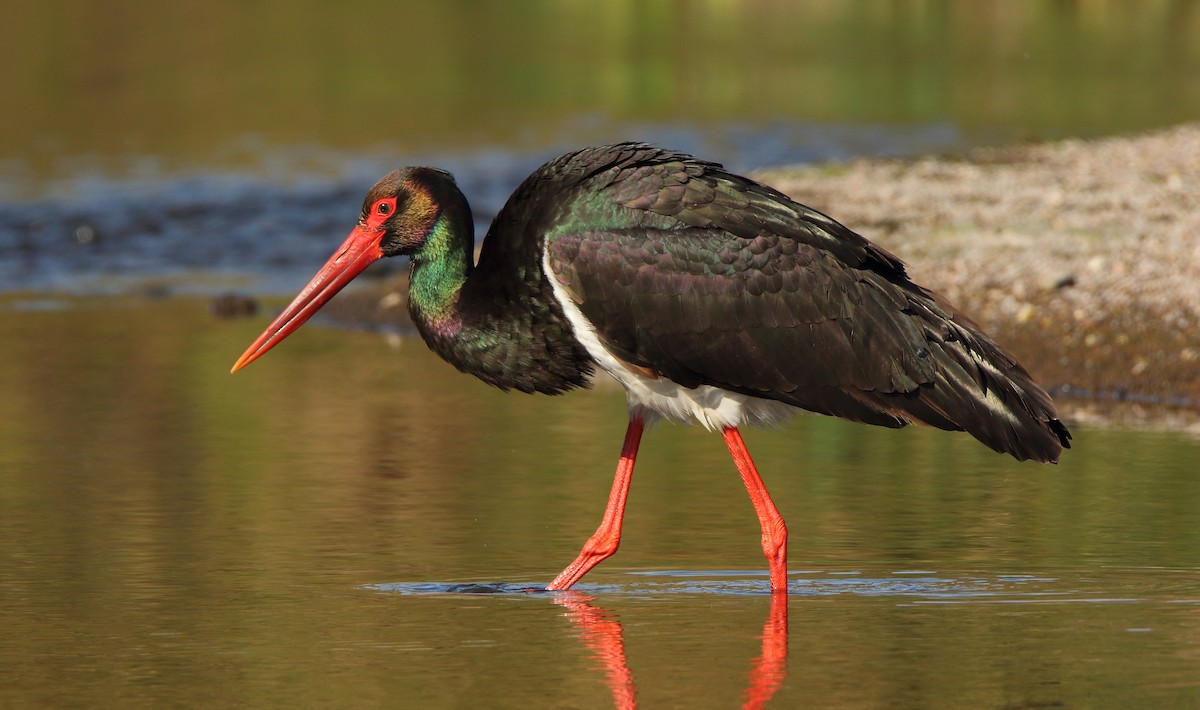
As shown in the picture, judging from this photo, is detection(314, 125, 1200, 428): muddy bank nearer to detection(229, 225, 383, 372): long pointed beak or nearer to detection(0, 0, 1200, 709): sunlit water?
detection(0, 0, 1200, 709): sunlit water

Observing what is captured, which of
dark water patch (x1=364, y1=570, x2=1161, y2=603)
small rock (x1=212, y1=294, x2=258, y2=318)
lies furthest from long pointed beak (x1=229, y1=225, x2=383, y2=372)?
small rock (x1=212, y1=294, x2=258, y2=318)

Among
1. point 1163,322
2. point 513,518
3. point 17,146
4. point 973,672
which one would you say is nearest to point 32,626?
point 513,518

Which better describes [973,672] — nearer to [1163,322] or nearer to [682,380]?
[682,380]

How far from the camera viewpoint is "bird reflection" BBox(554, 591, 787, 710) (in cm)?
550

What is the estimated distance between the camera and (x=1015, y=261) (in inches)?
476

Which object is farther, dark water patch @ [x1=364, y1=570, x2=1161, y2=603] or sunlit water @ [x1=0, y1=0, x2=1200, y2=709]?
dark water patch @ [x1=364, y1=570, x2=1161, y2=603]

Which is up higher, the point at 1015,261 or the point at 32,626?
the point at 1015,261

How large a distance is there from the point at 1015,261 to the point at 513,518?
5019 millimetres

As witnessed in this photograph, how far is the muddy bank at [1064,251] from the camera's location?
1067 cm

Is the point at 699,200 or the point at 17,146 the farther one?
the point at 17,146

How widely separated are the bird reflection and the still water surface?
16 mm

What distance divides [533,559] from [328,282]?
4.20 ft

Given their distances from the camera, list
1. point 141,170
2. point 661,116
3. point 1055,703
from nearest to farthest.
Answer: point 1055,703
point 141,170
point 661,116

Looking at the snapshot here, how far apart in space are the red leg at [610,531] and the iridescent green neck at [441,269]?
74cm
